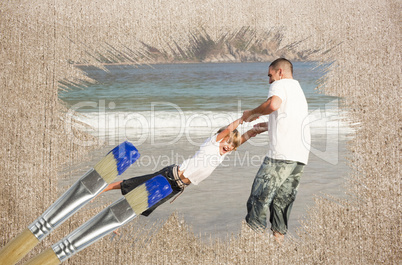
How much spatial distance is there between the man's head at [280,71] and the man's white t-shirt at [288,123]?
41mm

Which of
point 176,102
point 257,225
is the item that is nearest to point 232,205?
point 257,225

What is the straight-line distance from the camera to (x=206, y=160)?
1568 mm

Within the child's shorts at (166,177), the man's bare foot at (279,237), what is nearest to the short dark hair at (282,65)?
the child's shorts at (166,177)

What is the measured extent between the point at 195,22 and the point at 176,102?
39cm

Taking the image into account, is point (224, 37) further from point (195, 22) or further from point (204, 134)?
point (204, 134)

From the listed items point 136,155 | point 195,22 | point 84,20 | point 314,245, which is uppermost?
point 84,20

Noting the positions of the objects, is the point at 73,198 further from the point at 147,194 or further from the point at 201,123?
the point at 201,123

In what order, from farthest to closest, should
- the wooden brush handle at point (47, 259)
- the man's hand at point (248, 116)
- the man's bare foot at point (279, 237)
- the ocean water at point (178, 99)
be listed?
the ocean water at point (178, 99) → the man's bare foot at point (279, 237) → the man's hand at point (248, 116) → the wooden brush handle at point (47, 259)

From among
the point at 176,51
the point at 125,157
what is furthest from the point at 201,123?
the point at 125,157

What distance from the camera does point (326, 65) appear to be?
1944 millimetres

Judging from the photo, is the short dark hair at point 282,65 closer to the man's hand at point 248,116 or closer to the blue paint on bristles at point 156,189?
the man's hand at point 248,116

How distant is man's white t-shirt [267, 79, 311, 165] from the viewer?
1511 millimetres

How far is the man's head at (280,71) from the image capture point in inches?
62.3

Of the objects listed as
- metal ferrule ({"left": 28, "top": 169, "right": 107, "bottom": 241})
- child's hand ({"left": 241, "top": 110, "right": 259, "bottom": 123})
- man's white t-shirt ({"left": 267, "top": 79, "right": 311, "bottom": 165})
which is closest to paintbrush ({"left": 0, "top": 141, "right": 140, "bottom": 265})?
metal ferrule ({"left": 28, "top": 169, "right": 107, "bottom": 241})
